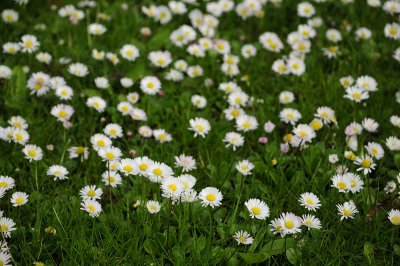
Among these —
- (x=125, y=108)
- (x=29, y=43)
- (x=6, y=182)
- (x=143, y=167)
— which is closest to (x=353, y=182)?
(x=143, y=167)

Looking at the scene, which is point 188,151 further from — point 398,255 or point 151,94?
point 398,255

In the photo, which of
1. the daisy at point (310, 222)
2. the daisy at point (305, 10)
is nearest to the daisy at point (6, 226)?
the daisy at point (310, 222)

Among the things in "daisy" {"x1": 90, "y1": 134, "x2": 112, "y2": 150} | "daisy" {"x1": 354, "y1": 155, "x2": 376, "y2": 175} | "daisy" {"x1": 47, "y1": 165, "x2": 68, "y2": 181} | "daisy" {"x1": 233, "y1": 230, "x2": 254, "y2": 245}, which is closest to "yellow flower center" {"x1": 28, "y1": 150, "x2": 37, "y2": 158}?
"daisy" {"x1": 47, "y1": 165, "x2": 68, "y2": 181}

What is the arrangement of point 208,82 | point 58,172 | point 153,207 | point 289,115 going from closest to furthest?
1. point 153,207
2. point 58,172
3. point 289,115
4. point 208,82

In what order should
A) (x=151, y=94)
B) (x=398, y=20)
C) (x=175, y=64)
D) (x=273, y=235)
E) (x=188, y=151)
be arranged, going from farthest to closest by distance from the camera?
(x=398, y=20), (x=175, y=64), (x=151, y=94), (x=188, y=151), (x=273, y=235)

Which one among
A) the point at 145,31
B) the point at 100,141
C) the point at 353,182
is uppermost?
the point at 145,31

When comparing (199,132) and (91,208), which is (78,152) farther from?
(199,132)

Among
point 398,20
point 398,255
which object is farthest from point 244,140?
point 398,20
